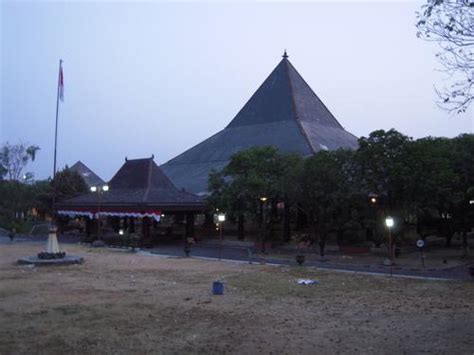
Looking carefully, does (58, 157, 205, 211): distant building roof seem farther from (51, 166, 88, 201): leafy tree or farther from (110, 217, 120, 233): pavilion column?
(51, 166, 88, 201): leafy tree

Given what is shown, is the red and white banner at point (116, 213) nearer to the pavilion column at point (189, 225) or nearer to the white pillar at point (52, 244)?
the pavilion column at point (189, 225)

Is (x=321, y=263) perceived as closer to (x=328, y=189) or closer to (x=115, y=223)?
(x=328, y=189)

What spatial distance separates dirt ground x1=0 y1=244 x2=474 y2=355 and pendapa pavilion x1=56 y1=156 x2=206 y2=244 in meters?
14.0

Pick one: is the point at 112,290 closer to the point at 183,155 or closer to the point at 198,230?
the point at 198,230

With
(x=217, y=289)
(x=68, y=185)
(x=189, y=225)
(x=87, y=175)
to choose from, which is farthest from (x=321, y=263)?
(x=87, y=175)

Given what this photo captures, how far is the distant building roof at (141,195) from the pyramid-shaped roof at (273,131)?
4.64 meters

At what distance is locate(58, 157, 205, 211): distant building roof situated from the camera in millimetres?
34156

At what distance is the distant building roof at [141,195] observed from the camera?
112 ft

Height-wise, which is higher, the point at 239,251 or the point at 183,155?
the point at 183,155

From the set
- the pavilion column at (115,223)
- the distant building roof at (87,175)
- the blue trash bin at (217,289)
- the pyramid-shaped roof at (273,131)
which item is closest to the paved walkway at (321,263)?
the blue trash bin at (217,289)

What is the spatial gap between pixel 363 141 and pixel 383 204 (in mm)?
3380

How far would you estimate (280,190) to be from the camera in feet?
91.5

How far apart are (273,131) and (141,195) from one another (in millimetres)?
14824

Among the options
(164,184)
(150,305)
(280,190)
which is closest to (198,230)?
(164,184)
